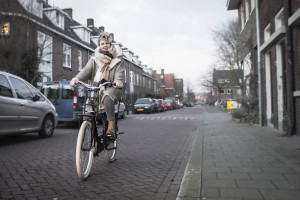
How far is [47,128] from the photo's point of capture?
7898mm

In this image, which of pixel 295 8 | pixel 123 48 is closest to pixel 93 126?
pixel 295 8

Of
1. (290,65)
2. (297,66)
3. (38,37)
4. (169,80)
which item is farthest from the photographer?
(169,80)

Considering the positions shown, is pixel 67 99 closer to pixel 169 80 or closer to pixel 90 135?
pixel 90 135

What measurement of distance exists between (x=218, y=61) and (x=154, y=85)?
3084 centimetres

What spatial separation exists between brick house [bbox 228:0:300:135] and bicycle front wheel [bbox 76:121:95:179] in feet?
18.9

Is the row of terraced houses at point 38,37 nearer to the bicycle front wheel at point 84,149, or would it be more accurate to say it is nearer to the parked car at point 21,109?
the parked car at point 21,109

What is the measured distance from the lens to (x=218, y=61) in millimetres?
33156

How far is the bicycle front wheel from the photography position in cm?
335

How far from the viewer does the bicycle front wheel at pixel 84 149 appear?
3354 mm

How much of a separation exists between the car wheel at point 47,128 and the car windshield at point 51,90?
9.40 feet

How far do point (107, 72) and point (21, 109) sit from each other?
3769 mm

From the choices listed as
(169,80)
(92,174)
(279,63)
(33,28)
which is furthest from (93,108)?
(169,80)

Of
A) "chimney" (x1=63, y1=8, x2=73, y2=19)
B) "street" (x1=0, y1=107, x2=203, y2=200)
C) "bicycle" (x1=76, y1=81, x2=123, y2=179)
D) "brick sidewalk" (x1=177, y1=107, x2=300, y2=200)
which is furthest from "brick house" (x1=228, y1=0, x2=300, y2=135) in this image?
"chimney" (x1=63, y1=8, x2=73, y2=19)

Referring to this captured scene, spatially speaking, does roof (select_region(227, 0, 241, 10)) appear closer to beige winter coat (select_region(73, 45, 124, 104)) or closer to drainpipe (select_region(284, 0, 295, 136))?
drainpipe (select_region(284, 0, 295, 136))
